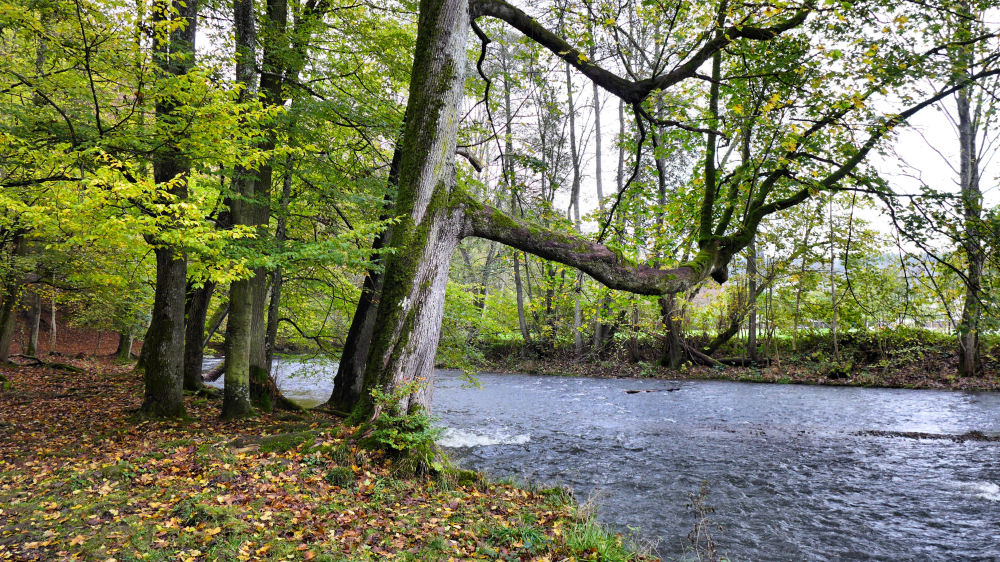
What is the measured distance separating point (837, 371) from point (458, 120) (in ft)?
53.4

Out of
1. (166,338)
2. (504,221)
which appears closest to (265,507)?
(504,221)

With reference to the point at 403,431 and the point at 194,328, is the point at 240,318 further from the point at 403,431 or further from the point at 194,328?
A: the point at 403,431

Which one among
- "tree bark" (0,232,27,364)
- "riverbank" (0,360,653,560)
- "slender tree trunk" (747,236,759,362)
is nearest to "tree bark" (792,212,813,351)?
"slender tree trunk" (747,236,759,362)

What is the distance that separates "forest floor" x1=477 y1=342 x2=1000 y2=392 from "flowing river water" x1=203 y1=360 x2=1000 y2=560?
3.49ft

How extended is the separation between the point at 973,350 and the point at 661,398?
9156 mm

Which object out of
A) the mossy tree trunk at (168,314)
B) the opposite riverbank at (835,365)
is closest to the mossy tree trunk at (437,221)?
the mossy tree trunk at (168,314)

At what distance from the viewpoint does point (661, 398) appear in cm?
1426

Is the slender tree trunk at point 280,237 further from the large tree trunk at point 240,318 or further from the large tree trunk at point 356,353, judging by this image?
the large tree trunk at point 356,353

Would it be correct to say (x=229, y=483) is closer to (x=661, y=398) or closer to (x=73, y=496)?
(x=73, y=496)

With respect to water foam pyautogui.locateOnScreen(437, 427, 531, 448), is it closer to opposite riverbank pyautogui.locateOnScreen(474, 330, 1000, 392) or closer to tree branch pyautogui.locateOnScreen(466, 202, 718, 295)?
opposite riverbank pyautogui.locateOnScreen(474, 330, 1000, 392)

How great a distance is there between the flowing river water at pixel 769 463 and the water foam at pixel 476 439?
0.14 feet

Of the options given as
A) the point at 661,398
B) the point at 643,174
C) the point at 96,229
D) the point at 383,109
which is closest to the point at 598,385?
the point at 661,398

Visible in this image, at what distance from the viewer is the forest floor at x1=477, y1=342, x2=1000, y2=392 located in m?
14.6

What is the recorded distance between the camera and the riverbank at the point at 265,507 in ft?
11.2
